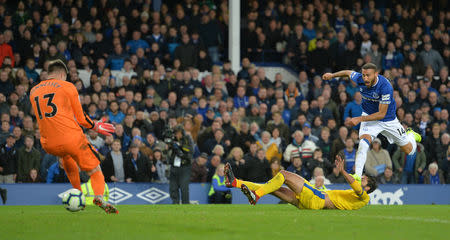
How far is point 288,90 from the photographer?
20.9 meters

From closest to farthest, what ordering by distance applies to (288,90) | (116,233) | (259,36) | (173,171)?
(116,233) → (173,171) → (288,90) → (259,36)

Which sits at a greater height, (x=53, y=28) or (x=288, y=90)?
(x=53, y=28)

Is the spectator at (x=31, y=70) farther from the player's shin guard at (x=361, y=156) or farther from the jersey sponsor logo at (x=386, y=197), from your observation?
the player's shin guard at (x=361, y=156)

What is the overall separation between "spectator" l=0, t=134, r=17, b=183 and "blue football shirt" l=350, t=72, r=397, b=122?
8506 millimetres

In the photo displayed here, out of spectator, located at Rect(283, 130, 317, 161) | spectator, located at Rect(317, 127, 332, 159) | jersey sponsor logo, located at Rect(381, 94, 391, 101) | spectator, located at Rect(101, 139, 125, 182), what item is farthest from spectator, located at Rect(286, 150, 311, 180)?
jersey sponsor logo, located at Rect(381, 94, 391, 101)

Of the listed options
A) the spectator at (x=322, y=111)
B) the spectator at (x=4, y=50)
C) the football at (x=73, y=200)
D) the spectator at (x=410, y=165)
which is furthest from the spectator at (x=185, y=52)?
the football at (x=73, y=200)

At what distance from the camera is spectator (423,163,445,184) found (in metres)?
18.4

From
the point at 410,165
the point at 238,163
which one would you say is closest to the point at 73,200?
the point at 238,163

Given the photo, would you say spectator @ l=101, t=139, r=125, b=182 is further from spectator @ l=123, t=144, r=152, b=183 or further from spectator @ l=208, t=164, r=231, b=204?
spectator @ l=208, t=164, r=231, b=204

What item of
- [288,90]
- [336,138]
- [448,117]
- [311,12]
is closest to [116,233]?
[336,138]

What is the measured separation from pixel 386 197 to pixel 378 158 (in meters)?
1.11

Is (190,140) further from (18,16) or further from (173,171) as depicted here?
(18,16)

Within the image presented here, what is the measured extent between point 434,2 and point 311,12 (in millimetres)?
6375

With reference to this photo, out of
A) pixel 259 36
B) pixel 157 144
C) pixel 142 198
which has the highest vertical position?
pixel 259 36
